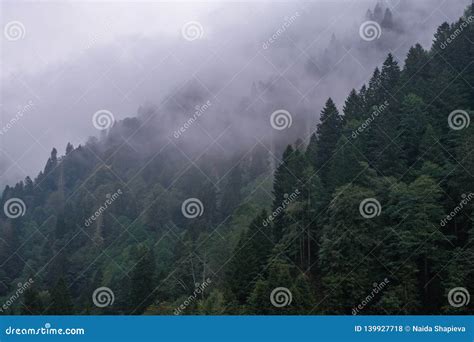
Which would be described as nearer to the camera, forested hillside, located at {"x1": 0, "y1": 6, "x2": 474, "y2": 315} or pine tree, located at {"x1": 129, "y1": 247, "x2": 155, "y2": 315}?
forested hillside, located at {"x1": 0, "y1": 6, "x2": 474, "y2": 315}

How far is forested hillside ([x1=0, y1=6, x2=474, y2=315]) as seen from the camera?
32.7 meters

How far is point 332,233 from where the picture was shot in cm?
3672

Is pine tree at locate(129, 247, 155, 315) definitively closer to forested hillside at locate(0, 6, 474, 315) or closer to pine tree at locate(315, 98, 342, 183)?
forested hillside at locate(0, 6, 474, 315)

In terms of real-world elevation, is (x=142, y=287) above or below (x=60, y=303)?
above

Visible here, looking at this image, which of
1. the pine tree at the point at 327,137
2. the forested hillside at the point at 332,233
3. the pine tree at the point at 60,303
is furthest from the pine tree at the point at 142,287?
the pine tree at the point at 327,137

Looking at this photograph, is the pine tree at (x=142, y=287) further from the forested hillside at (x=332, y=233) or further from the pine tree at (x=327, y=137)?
the pine tree at (x=327, y=137)

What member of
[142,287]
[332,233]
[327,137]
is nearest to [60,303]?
[142,287]

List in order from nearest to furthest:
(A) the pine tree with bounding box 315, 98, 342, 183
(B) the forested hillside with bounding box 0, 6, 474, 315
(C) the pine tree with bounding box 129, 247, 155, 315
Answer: (B) the forested hillside with bounding box 0, 6, 474, 315 → (A) the pine tree with bounding box 315, 98, 342, 183 → (C) the pine tree with bounding box 129, 247, 155, 315

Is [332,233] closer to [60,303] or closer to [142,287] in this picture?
[142,287]

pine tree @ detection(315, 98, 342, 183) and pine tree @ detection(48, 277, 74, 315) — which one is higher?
pine tree @ detection(315, 98, 342, 183)

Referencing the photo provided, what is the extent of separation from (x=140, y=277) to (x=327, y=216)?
76.9 feet

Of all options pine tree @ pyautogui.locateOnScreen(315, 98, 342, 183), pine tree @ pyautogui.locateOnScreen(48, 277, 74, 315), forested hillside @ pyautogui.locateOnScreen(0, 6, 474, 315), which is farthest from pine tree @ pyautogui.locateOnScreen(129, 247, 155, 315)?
pine tree @ pyautogui.locateOnScreen(315, 98, 342, 183)

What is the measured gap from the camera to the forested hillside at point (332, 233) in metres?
32.7
